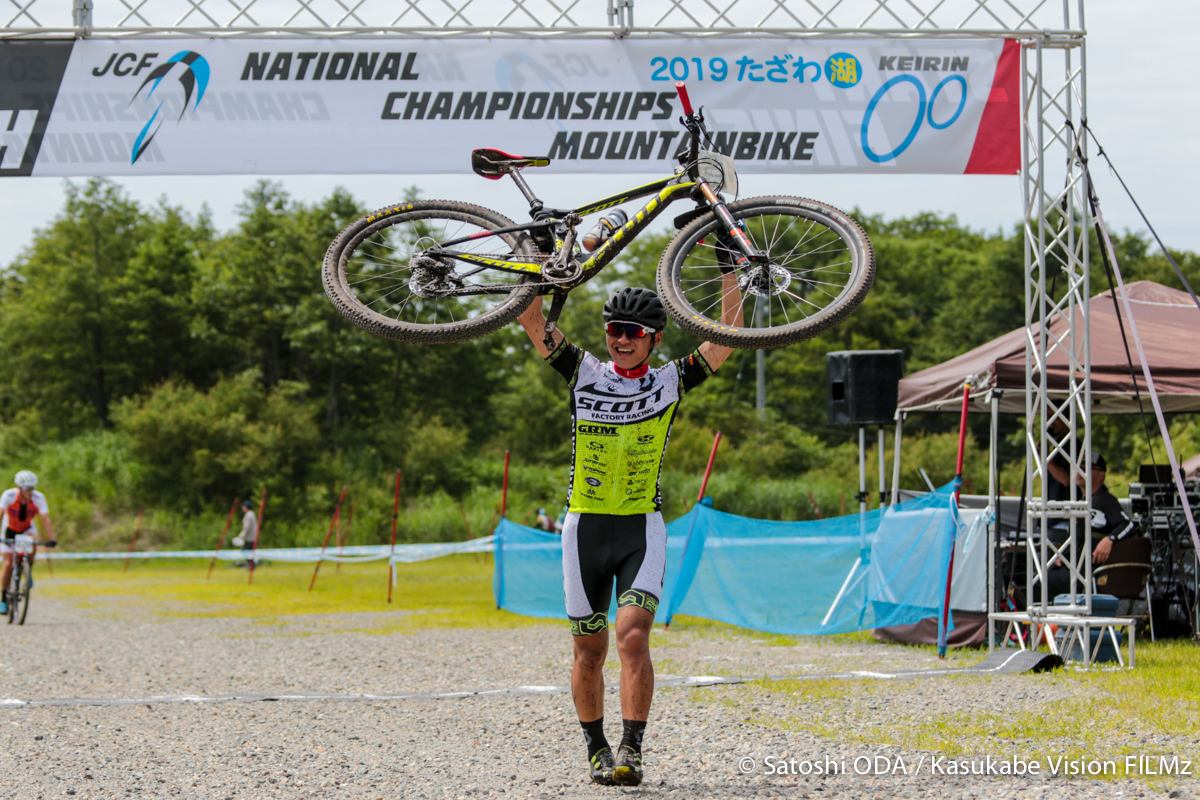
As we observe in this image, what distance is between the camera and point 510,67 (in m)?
7.27

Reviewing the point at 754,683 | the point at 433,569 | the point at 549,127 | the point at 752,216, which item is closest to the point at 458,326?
the point at 752,216

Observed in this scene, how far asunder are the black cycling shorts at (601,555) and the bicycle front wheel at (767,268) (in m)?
0.89

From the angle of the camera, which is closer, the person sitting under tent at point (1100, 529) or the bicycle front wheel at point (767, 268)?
the bicycle front wheel at point (767, 268)

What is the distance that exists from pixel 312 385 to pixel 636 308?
143 feet

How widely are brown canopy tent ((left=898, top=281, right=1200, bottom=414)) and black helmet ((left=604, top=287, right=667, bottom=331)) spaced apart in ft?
19.0

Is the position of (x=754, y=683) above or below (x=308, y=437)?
below

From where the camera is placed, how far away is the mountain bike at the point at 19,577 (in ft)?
40.3

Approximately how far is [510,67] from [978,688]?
5025 mm

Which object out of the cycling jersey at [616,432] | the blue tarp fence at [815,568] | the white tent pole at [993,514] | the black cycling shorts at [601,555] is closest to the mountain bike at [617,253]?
the cycling jersey at [616,432]

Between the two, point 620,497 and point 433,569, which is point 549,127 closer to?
point 620,497

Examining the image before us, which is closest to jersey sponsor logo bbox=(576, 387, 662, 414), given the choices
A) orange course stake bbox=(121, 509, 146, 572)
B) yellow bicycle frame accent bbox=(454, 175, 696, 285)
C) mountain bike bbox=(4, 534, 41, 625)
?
yellow bicycle frame accent bbox=(454, 175, 696, 285)

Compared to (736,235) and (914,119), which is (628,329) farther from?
(914,119)

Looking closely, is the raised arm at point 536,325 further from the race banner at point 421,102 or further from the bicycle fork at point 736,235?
the race banner at point 421,102

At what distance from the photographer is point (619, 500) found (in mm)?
4805
